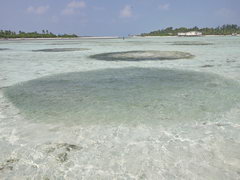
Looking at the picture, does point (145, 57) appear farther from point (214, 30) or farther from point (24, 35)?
point (214, 30)

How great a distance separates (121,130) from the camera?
168 inches

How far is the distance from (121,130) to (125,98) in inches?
78.4

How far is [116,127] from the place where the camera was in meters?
4.42

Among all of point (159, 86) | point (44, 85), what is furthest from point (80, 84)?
point (159, 86)

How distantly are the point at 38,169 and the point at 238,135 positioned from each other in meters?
3.33

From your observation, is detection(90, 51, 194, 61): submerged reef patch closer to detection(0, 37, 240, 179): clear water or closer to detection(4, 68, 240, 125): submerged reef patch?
detection(4, 68, 240, 125): submerged reef patch

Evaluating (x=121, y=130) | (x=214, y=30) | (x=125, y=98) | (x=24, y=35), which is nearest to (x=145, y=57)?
(x=125, y=98)

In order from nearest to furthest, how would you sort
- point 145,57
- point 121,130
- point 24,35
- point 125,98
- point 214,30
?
point 121,130, point 125,98, point 145,57, point 24,35, point 214,30

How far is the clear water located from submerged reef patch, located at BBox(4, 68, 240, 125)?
0.07ft

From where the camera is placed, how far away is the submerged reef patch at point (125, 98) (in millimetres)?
4926

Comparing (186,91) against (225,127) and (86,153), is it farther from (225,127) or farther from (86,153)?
(86,153)

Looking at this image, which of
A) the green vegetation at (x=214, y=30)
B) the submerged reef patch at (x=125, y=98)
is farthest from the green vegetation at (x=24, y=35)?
the submerged reef patch at (x=125, y=98)

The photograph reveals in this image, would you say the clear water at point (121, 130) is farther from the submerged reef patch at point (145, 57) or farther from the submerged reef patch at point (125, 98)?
the submerged reef patch at point (145, 57)

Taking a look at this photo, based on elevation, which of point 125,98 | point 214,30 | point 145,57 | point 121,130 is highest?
point 214,30
